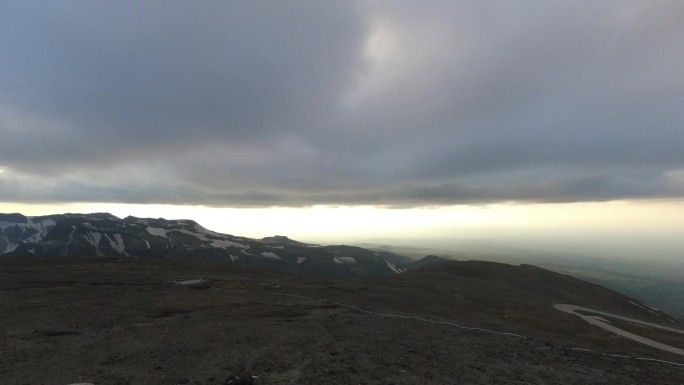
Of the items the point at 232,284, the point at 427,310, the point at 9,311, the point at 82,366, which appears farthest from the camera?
the point at 232,284

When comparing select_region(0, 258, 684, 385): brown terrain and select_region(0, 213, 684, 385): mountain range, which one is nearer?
select_region(0, 258, 684, 385): brown terrain

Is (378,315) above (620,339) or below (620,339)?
above

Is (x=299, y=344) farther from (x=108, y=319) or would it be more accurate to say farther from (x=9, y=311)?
(x=9, y=311)

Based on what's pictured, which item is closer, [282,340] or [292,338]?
[282,340]

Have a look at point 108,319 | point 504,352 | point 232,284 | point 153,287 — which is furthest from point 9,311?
point 504,352

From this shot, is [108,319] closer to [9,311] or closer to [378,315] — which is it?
[9,311]

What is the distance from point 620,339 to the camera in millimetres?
35406

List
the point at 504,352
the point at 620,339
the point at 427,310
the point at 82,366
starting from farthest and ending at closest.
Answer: the point at 427,310 → the point at 620,339 → the point at 504,352 → the point at 82,366

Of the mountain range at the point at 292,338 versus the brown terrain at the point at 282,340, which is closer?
the brown terrain at the point at 282,340

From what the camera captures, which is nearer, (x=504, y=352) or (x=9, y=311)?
(x=504, y=352)

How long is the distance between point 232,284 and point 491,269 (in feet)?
226

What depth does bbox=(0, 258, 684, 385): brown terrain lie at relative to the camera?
1655cm

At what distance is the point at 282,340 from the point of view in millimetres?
21672

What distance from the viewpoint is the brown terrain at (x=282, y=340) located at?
16.5 meters
